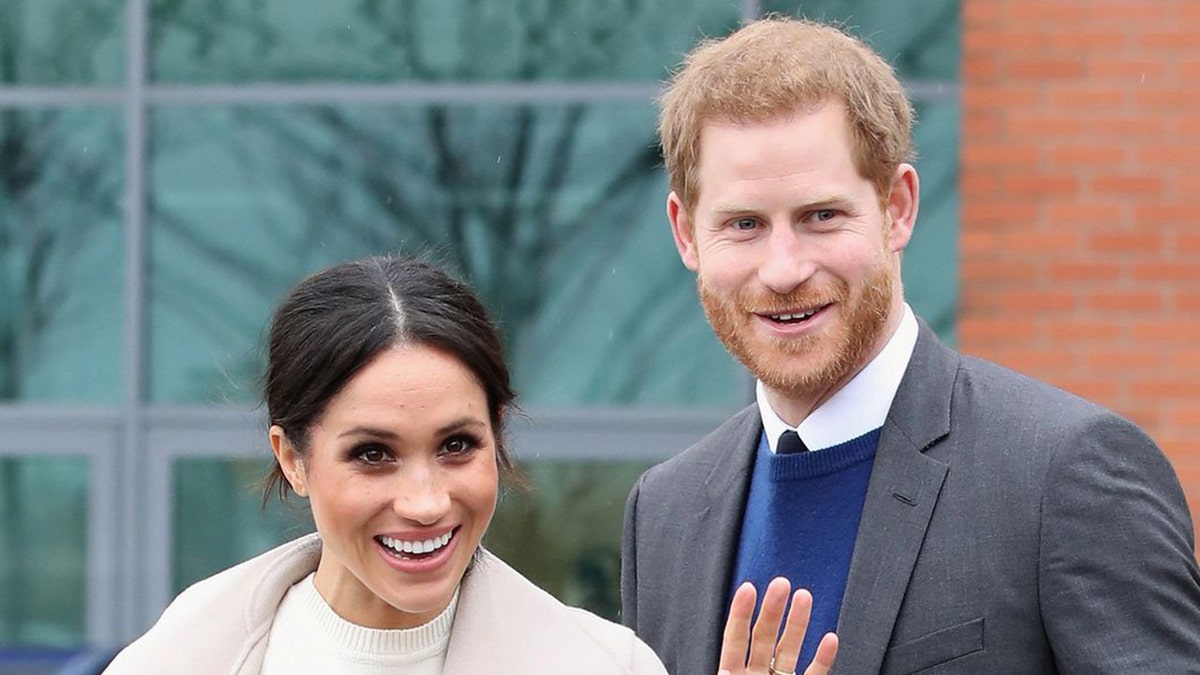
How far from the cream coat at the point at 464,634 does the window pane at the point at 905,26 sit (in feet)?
13.0

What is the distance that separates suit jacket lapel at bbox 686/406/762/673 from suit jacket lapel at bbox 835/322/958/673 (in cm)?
23

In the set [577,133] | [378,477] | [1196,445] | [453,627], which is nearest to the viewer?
[378,477]

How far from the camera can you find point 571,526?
7090 mm

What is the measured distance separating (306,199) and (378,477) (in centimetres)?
445

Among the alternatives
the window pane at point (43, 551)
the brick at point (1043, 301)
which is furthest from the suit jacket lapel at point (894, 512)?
the window pane at point (43, 551)

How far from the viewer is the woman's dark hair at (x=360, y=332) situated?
287cm

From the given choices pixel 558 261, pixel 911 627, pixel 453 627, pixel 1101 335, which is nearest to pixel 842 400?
pixel 911 627

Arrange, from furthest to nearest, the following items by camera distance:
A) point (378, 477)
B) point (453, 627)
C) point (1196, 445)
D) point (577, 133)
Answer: point (577, 133) → point (1196, 445) → point (453, 627) → point (378, 477)

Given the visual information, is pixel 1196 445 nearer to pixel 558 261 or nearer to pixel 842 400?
pixel 558 261

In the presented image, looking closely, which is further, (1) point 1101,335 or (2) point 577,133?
(2) point 577,133

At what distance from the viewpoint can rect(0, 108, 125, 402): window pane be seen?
723 centimetres

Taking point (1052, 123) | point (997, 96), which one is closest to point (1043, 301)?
point (1052, 123)

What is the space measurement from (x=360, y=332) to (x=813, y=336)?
673mm

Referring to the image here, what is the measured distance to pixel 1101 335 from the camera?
21.1ft
